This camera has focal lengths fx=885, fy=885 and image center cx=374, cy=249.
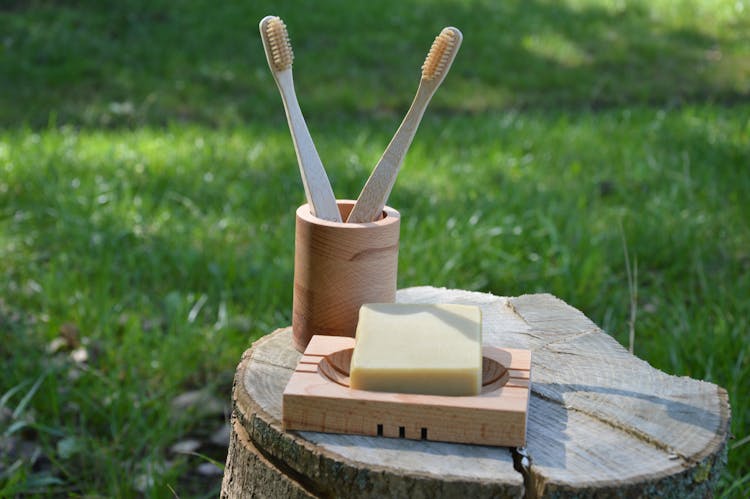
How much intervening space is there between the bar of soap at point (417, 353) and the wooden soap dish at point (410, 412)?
0.06 feet

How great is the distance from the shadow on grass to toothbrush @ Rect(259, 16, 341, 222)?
358 centimetres

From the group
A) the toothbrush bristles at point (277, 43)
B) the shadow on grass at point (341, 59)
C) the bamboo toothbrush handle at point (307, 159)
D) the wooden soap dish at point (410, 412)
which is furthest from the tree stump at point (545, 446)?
the shadow on grass at point (341, 59)

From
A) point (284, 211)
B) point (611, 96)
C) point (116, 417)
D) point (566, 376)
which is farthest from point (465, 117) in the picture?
point (566, 376)

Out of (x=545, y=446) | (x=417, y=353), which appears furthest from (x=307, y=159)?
(x=545, y=446)

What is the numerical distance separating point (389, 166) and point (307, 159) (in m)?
0.15

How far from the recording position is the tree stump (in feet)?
4.15

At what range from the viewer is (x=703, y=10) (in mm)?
7461

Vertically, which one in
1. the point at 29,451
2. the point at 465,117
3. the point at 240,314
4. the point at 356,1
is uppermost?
the point at 356,1

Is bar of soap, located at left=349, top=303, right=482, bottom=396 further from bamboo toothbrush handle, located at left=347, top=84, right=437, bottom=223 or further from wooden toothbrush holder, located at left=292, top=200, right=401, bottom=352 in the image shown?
bamboo toothbrush handle, located at left=347, top=84, right=437, bottom=223

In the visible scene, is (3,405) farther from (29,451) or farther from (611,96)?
(611,96)

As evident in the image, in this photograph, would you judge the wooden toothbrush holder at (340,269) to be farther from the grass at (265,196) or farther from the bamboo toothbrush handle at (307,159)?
the grass at (265,196)

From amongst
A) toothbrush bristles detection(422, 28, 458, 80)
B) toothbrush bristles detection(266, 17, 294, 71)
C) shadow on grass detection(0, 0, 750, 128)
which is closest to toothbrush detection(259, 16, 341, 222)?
toothbrush bristles detection(266, 17, 294, 71)

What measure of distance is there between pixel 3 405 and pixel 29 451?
145 mm

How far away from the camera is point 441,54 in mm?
1505
